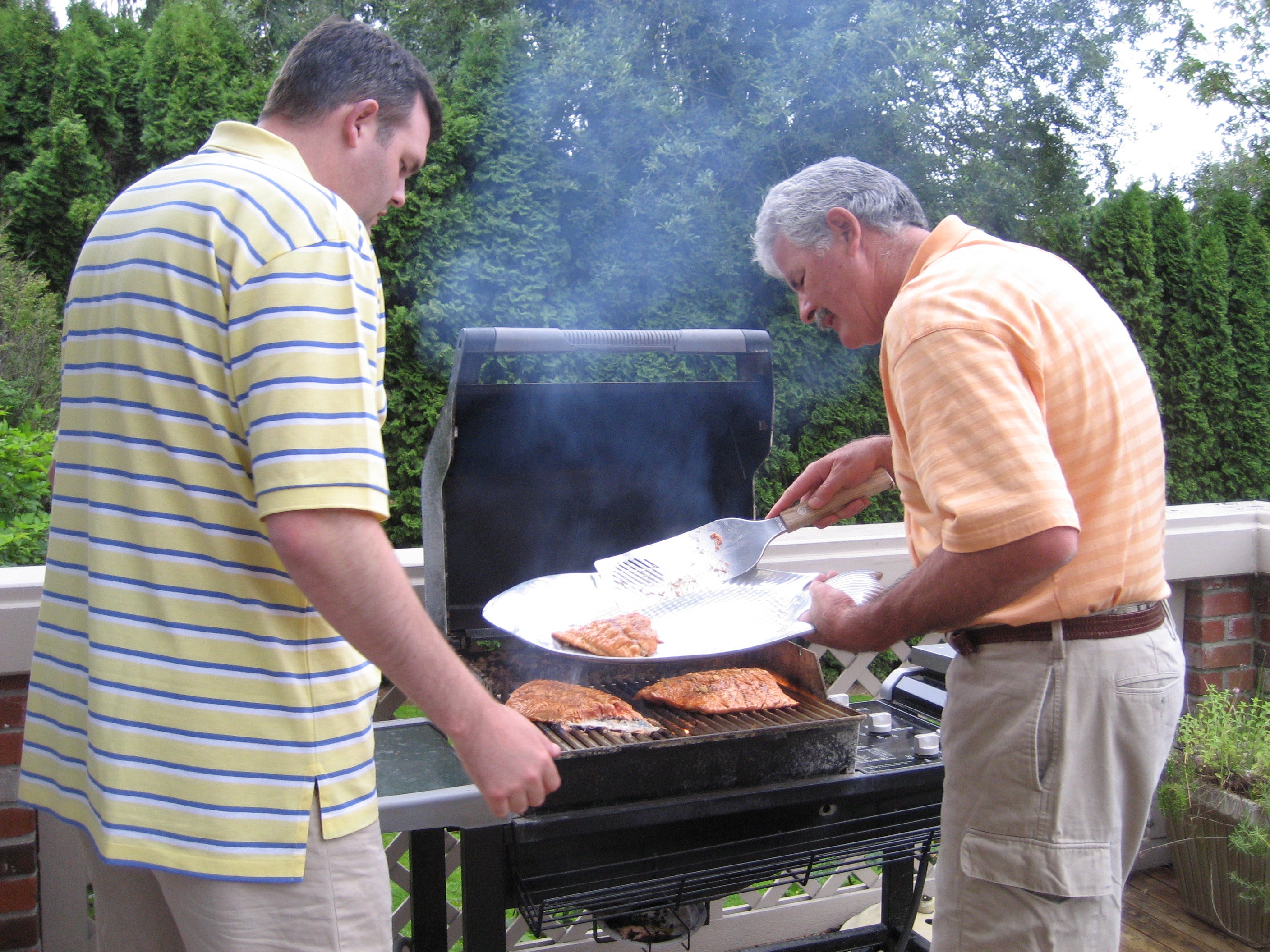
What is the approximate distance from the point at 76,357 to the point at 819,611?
4.52ft

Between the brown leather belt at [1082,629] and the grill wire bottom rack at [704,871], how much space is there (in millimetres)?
552

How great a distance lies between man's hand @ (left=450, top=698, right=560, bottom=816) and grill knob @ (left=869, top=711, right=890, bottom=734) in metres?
1.11

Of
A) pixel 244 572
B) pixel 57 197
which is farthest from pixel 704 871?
pixel 57 197

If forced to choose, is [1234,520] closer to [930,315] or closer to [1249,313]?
[930,315]

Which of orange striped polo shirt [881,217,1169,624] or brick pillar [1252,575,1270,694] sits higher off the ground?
orange striped polo shirt [881,217,1169,624]

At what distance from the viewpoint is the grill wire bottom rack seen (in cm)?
179

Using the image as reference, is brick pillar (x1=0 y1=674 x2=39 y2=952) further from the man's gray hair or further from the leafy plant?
the leafy plant

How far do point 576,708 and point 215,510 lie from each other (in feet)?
3.13

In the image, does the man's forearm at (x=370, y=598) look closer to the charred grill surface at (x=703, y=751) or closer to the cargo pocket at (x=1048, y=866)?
the charred grill surface at (x=703, y=751)

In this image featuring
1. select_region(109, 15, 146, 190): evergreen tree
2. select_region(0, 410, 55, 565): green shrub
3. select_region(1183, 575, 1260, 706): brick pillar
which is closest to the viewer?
select_region(1183, 575, 1260, 706): brick pillar

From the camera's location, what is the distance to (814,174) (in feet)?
6.48

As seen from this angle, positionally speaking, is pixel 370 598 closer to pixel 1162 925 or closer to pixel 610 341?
pixel 610 341

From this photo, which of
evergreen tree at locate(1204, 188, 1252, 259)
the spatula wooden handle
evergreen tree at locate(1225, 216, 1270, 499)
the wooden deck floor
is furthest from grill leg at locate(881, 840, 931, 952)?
evergreen tree at locate(1204, 188, 1252, 259)

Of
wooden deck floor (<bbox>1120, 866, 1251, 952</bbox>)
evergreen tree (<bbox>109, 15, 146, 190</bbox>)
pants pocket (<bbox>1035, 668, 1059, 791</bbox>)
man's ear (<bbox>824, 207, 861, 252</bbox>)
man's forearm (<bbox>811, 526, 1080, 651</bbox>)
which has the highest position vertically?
evergreen tree (<bbox>109, 15, 146, 190</bbox>)
